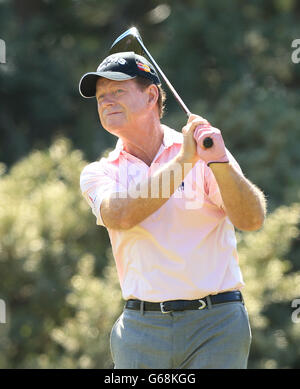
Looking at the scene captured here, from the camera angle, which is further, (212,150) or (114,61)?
(114,61)

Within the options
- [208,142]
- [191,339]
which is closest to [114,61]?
[208,142]

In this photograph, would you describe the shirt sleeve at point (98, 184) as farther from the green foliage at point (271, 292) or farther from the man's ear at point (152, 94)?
the green foliage at point (271, 292)

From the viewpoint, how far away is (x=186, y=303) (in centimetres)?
249

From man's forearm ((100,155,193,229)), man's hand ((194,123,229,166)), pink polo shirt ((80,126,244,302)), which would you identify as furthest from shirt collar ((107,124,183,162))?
man's hand ((194,123,229,166))

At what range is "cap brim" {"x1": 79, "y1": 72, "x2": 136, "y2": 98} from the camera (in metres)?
2.61

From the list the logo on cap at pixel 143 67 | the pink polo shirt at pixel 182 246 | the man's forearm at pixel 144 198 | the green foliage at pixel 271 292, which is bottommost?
the green foliage at pixel 271 292

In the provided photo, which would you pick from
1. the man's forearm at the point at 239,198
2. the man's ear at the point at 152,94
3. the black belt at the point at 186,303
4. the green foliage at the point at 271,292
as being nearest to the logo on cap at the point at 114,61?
the man's ear at the point at 152,94

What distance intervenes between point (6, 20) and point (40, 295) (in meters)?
3.74

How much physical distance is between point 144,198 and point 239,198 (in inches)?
12.1

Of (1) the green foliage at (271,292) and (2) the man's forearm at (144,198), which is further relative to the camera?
(1) the green foliage at (271,292)

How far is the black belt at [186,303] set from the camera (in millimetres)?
2492

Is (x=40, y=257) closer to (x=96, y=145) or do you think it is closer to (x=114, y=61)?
(x=96, y=145)
